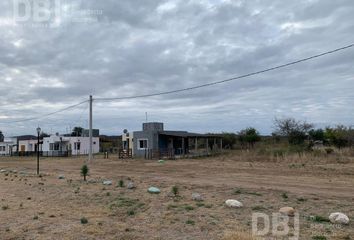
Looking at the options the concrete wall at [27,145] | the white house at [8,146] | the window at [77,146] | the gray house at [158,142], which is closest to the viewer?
the gray house at [158,142]

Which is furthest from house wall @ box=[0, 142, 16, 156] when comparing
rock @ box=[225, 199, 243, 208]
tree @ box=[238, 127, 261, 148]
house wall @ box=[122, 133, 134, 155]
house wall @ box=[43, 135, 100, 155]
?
rock @ box=[225, 199, 243, 208]

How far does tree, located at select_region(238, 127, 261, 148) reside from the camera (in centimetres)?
5138

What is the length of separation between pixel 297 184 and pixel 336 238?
844cm

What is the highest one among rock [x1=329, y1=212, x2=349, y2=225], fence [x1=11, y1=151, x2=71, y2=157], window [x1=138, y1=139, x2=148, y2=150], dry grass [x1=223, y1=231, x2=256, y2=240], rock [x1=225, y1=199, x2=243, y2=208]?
window [x1=138, y1=139, x2=148, y2=150]

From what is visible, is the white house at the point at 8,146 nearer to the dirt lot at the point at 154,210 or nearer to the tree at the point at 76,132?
the tree at the point at 76,132

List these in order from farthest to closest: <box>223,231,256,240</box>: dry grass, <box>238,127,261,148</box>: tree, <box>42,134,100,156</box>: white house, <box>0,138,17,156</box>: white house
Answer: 1. <box>0,138,17,156</box>: white house
2. <box>42,134,100,156</box>: white house
3. <box>238,127,261,148</box>: tree
4. <box>223,231,256,240</box>: dry grass

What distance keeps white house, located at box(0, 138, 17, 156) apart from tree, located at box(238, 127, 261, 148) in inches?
1454

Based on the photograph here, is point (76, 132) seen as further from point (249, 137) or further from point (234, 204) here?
point (234, 204)

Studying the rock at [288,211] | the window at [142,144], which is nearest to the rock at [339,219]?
the rock at [288,211]

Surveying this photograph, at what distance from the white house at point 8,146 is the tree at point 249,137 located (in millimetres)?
36924

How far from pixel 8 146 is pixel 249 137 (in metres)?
40.4

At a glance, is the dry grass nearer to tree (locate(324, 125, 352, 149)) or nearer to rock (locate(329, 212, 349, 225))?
rock (locate(329, 212, 349, 225))

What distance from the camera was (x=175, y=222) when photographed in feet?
26.8

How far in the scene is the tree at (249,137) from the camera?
51.4 metres
